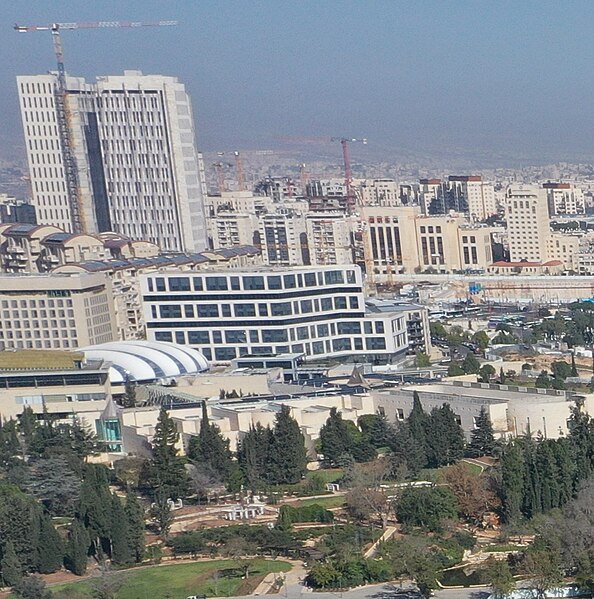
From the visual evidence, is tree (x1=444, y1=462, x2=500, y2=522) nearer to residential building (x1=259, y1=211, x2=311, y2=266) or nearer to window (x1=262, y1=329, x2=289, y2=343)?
window (x1=262, y1=329, x2=289, y2=343)

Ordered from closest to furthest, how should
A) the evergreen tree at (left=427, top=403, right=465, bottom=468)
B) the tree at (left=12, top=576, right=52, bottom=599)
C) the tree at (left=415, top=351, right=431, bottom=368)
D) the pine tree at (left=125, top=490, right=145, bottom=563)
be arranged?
1. the tree at (left=12, top=576, right=52, bottom=599)
2. the pine tree at (left=125, top=490, right=145, bottom=563)
3. the evergreen tree at (left=427, top=403, right=465, bottom=468)
4. the tree at (left=415, top=351, right=431, bottom=368)

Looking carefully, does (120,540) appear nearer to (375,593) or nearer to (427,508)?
(375,593)

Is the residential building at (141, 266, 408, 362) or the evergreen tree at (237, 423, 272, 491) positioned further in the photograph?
the residential building at (141, 266, 408, 362)

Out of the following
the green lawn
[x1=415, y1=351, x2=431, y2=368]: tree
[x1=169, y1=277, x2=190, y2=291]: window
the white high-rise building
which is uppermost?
the white high-rise building

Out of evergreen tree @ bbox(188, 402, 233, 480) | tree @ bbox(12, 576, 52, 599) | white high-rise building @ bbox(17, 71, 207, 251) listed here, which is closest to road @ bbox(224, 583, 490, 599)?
tree @ bbox(12, 576, 52, 599)

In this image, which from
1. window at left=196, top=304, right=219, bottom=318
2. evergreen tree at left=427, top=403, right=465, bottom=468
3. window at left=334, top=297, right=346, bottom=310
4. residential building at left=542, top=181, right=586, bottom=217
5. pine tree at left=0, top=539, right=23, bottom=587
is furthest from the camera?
residential building at left=542, top=181, right=586, bottom=217

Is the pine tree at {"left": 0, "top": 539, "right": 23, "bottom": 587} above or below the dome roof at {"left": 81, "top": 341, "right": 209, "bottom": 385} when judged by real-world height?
below
